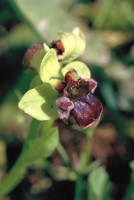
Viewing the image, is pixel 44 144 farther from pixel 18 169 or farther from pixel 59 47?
pixel 59 47

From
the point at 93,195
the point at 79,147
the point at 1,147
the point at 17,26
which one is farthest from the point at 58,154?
the point at 17,26

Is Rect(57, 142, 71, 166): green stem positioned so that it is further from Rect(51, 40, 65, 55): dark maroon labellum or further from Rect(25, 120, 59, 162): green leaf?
Rect(51, 40, 65, 55): dark maroon labellum

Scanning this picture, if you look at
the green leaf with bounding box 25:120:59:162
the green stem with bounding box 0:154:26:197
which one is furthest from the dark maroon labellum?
the green stem with bounding box 0:154:26:197

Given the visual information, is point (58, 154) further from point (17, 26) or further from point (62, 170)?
point (17, 26)

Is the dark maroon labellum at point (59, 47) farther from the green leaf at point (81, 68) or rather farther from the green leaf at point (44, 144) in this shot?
the green leaf at point (44, 144)

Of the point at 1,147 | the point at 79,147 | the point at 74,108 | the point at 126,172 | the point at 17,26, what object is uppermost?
the point at 74,108

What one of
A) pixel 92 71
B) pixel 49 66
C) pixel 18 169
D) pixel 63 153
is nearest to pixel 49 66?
pixel 49 66

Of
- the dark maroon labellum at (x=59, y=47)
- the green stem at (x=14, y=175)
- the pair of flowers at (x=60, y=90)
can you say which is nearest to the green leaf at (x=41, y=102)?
the pair of flowers at (x=60, y=90)
